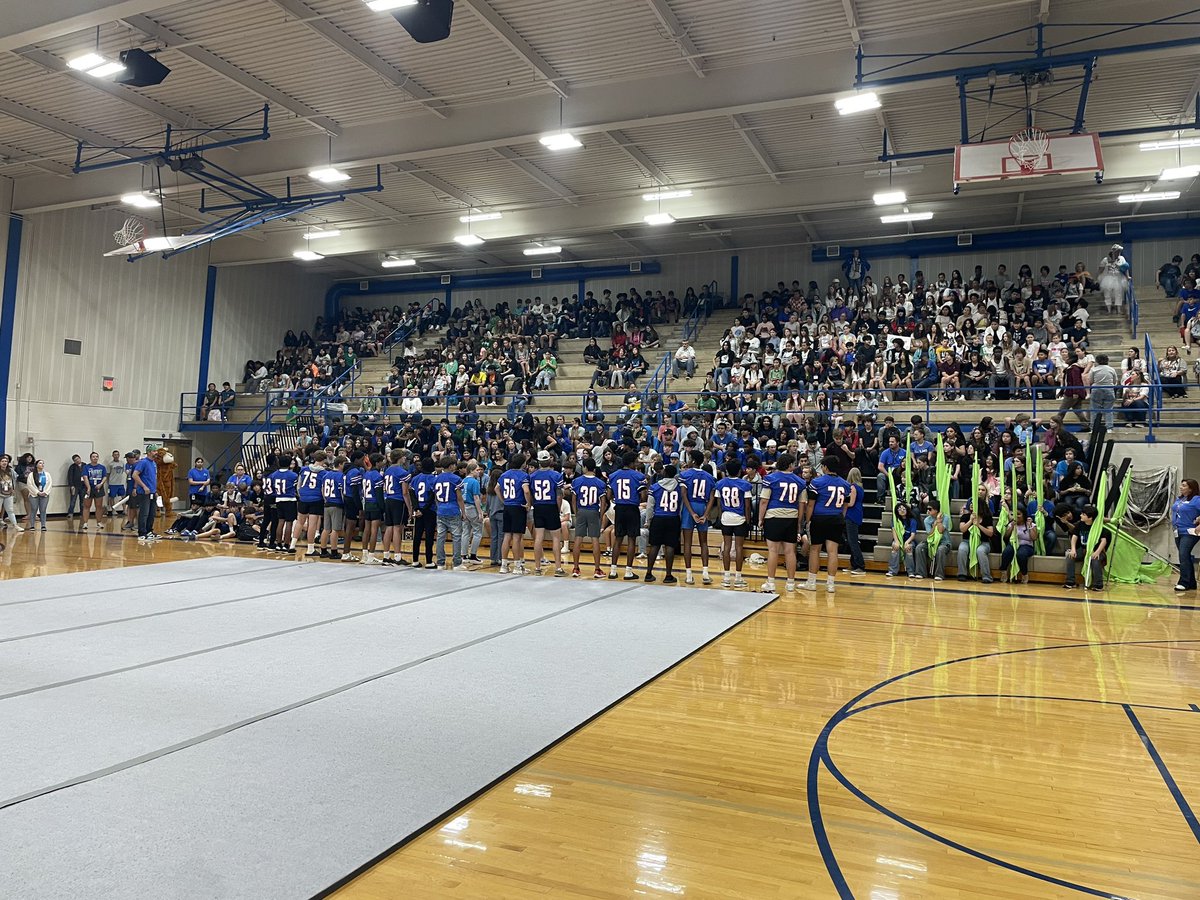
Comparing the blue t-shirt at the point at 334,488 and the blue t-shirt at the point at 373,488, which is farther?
the blue t-shirt at the point at 334,488

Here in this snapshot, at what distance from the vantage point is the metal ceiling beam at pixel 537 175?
1778 centimetres

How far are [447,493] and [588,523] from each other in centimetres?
214

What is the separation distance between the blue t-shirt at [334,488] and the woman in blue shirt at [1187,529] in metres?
12.5

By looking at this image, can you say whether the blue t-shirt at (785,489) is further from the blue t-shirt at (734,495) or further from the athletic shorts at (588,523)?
the athletic shorts at (588,523)

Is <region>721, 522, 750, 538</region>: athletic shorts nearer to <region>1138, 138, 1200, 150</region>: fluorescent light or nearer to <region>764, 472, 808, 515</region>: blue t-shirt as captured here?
<region>764, 472, 808, 515</region>: blue t-shirt

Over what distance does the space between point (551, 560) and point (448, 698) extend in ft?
29.9

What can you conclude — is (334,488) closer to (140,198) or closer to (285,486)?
(285,486)

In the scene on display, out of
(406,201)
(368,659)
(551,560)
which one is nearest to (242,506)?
(551,560)

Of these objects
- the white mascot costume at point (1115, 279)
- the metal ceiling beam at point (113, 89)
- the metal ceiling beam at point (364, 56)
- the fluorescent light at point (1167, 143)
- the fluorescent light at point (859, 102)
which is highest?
the fluorescent light at point (1167, 143)

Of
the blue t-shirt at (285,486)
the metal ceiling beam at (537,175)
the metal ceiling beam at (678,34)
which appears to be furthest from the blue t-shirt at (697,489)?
the metal ceiling beam at (537,175)

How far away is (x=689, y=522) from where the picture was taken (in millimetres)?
11852

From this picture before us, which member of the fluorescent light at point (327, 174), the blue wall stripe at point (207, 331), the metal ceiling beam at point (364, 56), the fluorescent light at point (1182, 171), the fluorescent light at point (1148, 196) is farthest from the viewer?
the blue wall stripe at point (207, 331)

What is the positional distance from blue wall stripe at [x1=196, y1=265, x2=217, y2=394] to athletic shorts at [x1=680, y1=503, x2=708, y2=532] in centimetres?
1999

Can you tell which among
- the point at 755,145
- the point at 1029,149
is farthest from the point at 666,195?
the point at 1029,149
